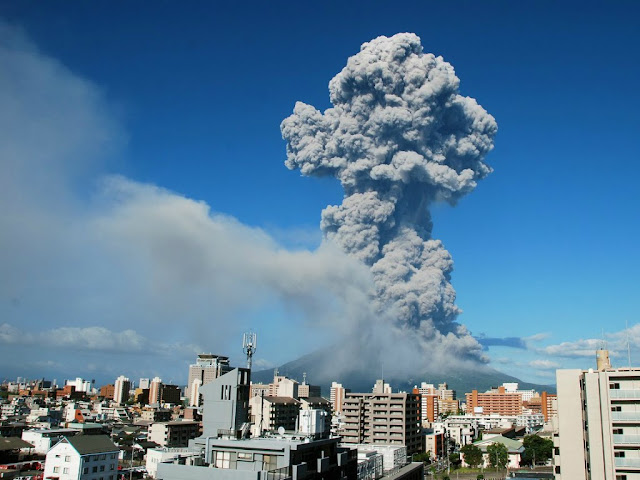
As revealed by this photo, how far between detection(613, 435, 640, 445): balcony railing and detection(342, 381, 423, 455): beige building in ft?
150

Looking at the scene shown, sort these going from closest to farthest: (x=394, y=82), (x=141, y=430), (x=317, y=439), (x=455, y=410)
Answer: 1. (x=317, y=439)
2. (x=141, y=430)
3. (x=394, y=82)
4. (x=455, y=410)

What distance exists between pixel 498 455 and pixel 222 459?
55.2 meters

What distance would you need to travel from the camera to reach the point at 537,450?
65750 mm

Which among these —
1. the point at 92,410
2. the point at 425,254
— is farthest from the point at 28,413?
the point at 425,254

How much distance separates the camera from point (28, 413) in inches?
3819

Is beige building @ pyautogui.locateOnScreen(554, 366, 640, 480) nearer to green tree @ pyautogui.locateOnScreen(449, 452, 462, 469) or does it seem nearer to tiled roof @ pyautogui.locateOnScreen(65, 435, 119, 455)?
tiled roof @ pyautogui.locateOnScreen(65, 435, 119, 455)

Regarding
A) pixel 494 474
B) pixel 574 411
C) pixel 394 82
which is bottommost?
pixel 494 474

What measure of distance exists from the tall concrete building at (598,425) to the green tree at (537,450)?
48190 millimetres

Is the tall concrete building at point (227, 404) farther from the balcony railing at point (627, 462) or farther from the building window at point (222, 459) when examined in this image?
the balcony railing at point (627, 462)

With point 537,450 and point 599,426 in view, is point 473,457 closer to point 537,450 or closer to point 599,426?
point 537,450

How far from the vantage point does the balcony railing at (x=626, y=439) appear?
20828 millimetres

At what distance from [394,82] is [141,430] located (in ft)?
212

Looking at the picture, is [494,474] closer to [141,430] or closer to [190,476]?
[141,430]

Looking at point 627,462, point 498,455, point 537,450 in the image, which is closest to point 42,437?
point 498,455
